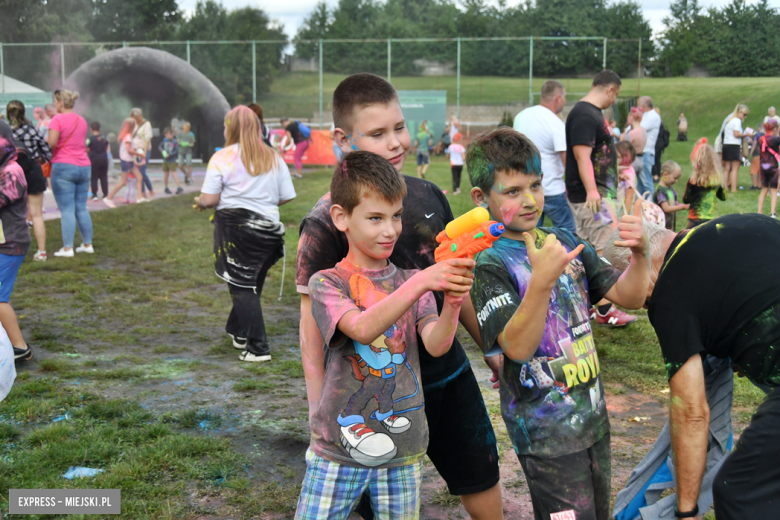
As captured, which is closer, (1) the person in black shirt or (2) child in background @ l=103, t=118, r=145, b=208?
(1) the person in black shirt

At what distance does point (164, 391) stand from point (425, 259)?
330cm

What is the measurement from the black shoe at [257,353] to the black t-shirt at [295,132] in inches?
660

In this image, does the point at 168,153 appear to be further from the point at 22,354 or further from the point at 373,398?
the point at 373,398

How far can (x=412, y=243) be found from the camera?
2.43 m

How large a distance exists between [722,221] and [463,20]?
176 feet

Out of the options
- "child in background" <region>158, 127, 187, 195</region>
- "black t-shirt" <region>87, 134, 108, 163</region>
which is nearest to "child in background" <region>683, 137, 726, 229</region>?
"black t-shirt" <region>87, 134, 108, 163</region>

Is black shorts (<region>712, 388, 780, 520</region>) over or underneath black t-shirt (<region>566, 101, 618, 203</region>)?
underneath

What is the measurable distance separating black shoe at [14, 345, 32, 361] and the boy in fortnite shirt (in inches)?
163

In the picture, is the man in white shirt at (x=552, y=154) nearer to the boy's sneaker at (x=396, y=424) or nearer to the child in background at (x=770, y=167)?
the boy's sneaker at (x=396, y=424)

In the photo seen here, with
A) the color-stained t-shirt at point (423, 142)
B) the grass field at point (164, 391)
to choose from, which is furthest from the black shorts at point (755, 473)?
the color-stained t-shirt at point (423, 142)

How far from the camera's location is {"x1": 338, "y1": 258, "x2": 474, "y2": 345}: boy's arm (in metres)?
1.68

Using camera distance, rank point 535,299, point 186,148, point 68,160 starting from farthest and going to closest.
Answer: point 186,148 < point 68,160 < point 535,299

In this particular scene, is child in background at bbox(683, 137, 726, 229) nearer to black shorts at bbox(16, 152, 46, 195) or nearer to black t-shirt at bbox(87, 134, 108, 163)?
black shorts at bbox(16, 152, 46, 195)

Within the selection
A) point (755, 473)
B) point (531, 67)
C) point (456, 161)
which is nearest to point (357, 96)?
point (755, 473)
